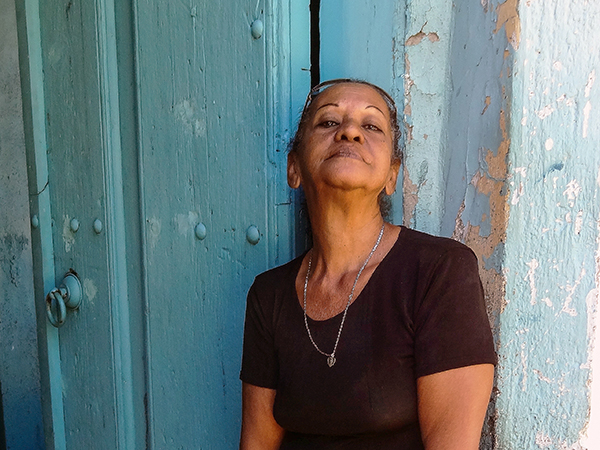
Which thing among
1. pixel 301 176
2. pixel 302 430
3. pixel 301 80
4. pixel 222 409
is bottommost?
pixel 222 409

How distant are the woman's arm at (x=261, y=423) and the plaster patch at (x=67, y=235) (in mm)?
979

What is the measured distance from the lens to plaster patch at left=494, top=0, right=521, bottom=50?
1.12 metres

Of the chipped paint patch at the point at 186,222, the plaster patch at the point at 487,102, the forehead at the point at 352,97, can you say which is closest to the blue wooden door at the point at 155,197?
the chipped paint patch at the point at 186,222

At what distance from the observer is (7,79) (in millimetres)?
2514

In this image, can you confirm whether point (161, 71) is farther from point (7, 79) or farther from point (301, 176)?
point (7, 79)

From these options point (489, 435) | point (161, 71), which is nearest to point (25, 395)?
point (161, 71)

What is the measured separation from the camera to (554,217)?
1124 millimetres

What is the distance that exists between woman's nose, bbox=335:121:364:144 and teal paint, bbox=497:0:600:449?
0.32m

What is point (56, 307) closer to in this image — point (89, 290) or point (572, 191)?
point (89, 290)

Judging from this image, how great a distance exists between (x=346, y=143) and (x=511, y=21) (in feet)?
1.41

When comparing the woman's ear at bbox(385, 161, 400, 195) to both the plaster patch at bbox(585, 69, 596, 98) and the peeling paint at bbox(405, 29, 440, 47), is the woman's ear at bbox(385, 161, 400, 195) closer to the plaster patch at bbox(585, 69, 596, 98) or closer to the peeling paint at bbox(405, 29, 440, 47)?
the peeling paint at bbox(405, 29, 440, 47)

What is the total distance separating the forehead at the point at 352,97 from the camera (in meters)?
Result: 1.24

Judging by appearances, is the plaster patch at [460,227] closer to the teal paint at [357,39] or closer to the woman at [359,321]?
the woman at [359,321]

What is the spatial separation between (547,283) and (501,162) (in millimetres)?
276
